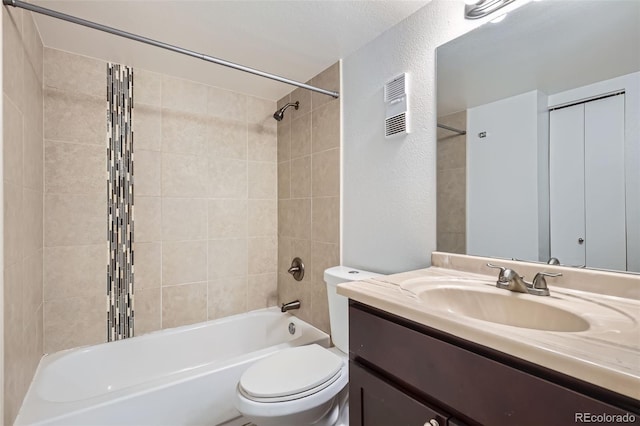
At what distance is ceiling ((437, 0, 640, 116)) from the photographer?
2.88 ft

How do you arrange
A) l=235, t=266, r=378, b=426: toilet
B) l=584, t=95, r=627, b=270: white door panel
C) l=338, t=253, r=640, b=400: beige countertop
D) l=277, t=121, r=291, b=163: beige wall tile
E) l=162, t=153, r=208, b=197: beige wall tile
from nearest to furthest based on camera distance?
l=338, t=253, r=640, b=400: beige countertop
l=584, t=95, r=627, b=270: white door panel
l=235, t=266, r=378, b=426: toilet
l=162, t=153, r=208, b=197: beige wall tile
l=277, t=121, r=291, b=163: beige wall tile

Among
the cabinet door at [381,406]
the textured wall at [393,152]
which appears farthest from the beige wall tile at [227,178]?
the cabinet door at [381,406]

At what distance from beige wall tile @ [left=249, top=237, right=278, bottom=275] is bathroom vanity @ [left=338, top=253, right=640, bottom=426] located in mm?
1487

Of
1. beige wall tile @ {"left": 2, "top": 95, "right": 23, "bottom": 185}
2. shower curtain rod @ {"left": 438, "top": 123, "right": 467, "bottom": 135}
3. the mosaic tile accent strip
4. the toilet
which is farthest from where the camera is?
the mosaic tile accent strip

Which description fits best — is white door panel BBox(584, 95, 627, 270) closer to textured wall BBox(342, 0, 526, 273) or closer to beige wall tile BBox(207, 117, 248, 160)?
textured wall BBox(342, 0, 526, 273)

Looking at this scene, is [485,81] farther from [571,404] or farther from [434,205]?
[571,404]

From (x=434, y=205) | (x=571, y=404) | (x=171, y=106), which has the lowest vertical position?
(x=571, y=404)

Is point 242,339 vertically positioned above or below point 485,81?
below

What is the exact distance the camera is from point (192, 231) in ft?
6.86

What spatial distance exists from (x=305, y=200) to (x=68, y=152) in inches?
56.0

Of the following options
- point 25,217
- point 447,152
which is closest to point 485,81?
point 447,152

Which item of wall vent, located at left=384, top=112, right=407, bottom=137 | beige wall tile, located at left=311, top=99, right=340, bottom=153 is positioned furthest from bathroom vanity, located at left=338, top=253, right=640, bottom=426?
beige wall tile, located at left=311, top=99, right=340, bottom=153

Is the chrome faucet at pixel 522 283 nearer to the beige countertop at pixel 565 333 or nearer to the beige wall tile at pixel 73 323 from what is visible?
the beige countertop at pixel 565 333

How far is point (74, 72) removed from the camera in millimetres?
1731
